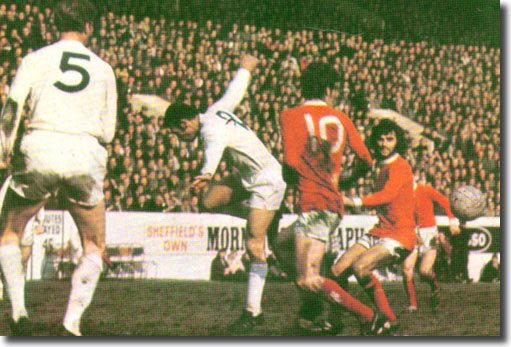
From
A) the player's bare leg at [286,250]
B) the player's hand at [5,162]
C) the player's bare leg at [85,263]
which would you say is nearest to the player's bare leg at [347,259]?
the player's bare leg at [286,250]

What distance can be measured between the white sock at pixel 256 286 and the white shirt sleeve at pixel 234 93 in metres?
1.35

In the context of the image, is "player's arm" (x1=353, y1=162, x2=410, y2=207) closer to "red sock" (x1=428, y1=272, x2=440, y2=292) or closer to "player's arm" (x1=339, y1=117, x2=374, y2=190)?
"player's arm" (x1=339, y1=117, x2=374, y2=190)

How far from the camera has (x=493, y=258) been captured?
7.76 m

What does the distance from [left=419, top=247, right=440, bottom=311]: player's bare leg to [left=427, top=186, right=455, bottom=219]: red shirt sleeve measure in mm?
386

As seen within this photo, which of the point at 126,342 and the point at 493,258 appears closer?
the point at 126,342

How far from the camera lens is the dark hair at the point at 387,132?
7.15 metres

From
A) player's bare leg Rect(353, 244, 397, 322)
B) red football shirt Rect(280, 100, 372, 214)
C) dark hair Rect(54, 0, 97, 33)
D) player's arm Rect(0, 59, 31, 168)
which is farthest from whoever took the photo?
player's bare leg Rect(353, 244, 397, 322)

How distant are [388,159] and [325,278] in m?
1.31

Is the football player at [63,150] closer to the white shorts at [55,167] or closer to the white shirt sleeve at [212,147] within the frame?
the white shorts at [55,167]

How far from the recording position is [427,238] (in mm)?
7477

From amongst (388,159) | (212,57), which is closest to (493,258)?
(388,159)

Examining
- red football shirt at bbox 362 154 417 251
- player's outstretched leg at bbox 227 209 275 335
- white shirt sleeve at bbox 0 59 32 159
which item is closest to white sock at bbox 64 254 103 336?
white shirt sleeve at bbox 0 59 32 159

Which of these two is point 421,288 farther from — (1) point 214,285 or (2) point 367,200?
(1) point 214,285

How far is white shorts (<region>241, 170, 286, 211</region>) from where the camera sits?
6.75 meters
